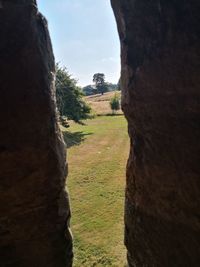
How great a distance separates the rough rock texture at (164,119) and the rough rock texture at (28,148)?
1428 millimetres

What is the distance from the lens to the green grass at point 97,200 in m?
12.0

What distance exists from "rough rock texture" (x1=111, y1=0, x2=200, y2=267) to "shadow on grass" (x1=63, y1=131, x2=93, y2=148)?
23.0 m

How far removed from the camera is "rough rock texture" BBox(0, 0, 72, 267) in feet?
21.2

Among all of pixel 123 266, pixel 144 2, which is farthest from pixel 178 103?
pixel 123 266

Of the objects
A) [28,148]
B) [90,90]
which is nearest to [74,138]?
[28,148]

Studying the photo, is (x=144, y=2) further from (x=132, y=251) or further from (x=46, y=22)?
(x=132, y=251)

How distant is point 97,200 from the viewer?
16562 mm

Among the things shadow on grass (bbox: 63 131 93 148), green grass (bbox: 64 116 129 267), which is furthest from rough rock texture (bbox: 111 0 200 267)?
shadow on grass (bbox: 63 131 93 148)

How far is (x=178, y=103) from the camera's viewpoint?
589 centimetres

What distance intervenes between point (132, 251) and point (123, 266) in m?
3.87

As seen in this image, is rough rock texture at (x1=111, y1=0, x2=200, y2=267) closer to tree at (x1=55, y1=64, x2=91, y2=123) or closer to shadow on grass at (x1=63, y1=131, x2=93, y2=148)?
shadow on grass at (x1=63, y1=131, x2=93, y2=148)

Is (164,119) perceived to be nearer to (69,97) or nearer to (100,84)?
(69,97)

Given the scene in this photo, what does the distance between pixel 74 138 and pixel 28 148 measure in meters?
26.3

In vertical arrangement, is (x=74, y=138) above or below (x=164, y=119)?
below
